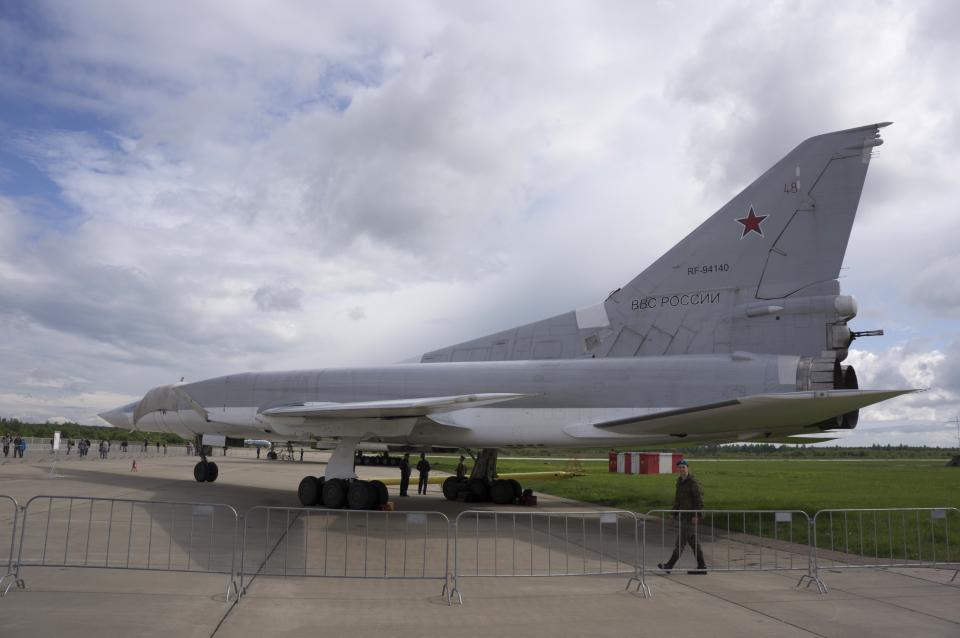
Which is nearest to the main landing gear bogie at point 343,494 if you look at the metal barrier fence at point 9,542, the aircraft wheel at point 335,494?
the aircraft wheel at point 335,494

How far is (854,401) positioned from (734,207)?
13.1 ft

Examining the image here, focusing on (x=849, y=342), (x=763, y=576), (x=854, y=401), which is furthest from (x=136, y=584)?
(x=849, y=342)

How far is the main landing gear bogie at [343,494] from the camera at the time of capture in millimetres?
12953

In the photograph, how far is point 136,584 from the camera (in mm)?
6465

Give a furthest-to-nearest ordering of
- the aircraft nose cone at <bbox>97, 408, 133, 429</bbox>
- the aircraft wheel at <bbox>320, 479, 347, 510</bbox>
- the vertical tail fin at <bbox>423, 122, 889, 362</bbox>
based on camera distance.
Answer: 1. the aircraft nose cone at <bbox>97, 408, 133, 429</bbox>
2. the aircraft wheel at <bbox>320, 479, 347, 510</bbox>
3. the vertical tail fin at <bbox>423, 122, 889, 362</bbox>

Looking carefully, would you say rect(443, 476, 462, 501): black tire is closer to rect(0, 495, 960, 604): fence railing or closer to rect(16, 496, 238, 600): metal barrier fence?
rect(0, 495, 960, 604): fence railing

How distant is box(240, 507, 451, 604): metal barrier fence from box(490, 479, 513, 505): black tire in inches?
161

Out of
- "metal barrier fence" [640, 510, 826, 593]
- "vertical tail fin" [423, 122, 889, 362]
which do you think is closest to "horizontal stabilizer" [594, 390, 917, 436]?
"vertical tail fin" [423, 122, 889, 362]

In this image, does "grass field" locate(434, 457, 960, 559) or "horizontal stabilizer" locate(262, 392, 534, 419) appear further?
"horizontal stabilizer" locate(262, 392, 534, 419)

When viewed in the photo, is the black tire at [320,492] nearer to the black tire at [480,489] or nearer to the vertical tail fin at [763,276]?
the black tire at [480,489]

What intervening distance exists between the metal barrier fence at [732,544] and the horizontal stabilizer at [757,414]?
1325 millimetres

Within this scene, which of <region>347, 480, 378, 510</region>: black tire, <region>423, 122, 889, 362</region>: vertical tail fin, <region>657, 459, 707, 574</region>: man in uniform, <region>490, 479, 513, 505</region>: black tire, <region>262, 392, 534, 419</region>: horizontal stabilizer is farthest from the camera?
<region>490, 479, 513, 505</region>: black tire

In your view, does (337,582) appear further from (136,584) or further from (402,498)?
(402,498)

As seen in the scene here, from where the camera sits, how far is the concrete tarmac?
5.25 metres
